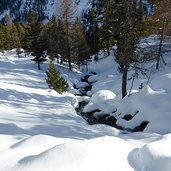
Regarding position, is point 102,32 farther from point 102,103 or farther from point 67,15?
point 102,103

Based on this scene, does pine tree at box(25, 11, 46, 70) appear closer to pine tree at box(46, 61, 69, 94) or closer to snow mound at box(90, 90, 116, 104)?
pine tree at box(46, 61, 69, 94)

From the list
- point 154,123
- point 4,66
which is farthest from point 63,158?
point 4,66

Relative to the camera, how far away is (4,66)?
141ft

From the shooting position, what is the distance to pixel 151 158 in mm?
7844

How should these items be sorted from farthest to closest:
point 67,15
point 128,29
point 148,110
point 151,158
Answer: point 67,15 < point 128,29 < point 148,110 < point 151,158

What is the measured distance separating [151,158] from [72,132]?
26.8 feet

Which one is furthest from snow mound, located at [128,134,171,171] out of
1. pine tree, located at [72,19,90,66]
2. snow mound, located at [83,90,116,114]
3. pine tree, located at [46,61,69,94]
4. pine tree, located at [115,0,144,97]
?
pine tree, located at [72,19,90,66]

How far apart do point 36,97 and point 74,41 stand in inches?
912

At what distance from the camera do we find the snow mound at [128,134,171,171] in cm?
757

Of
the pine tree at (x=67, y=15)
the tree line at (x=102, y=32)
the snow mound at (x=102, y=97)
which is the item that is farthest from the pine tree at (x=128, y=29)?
the pine tree at (x=67, y=15)

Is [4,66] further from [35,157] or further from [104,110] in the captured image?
[35,157]

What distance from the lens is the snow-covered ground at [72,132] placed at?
7504 mm

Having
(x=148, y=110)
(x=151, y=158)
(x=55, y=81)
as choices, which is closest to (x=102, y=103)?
(x=55, y=81)

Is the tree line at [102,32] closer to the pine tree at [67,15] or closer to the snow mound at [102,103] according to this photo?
the pine tree at [67,15]
